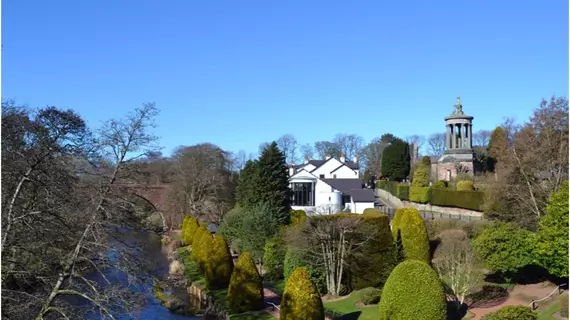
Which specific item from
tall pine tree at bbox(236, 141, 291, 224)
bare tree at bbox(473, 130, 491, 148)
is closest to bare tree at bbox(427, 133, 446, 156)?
bare tree at bbox(473, 130, 491, 148)

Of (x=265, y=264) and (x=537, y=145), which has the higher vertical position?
(x=537, y=145)

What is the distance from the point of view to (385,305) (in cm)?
1622

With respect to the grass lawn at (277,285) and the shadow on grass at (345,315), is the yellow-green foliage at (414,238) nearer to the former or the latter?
the shadow on grass at (345,315)

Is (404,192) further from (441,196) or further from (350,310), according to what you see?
(350,310)

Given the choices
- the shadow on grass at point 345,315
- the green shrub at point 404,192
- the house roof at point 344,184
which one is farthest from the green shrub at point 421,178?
Result: the shadow on grass at point 345,315

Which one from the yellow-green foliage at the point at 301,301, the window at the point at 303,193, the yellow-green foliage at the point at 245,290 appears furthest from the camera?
the window at the point at 303,193

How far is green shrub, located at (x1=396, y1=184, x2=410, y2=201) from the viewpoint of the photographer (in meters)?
47.7

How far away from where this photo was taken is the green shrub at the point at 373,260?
22.7 metres

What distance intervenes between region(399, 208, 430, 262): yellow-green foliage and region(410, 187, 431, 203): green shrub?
19962 mm

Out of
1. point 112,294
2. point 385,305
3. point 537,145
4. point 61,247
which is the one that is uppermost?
point 537,145

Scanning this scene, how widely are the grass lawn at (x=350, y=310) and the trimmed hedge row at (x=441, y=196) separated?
16351 millimetres

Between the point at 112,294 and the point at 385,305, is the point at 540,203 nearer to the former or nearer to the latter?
the point at 385,305

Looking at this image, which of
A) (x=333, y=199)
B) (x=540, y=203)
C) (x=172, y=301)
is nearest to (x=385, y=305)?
(x=172, y=301)

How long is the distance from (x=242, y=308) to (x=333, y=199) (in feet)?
93.7
